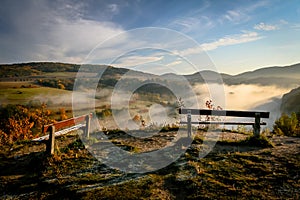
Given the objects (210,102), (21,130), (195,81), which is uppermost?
(195,81)

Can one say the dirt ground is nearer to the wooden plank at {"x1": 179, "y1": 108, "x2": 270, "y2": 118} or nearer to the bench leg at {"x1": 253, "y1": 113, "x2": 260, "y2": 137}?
the bench leg at {"x1": 253, "y1": 113, "x2": 260, "y2": 137}

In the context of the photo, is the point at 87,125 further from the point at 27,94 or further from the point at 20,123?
the point at 27,94

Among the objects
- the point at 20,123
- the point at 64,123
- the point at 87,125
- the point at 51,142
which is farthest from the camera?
the point at 20,123

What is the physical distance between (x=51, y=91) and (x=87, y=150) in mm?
42641

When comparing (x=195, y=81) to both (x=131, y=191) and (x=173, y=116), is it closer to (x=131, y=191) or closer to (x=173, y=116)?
(x=173, y=116)

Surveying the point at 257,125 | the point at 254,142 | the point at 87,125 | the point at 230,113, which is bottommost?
the point at 254,142

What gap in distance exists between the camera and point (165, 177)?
6.29 metres

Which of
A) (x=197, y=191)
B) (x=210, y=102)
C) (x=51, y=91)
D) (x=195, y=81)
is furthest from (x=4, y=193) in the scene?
(x=51, y=91)

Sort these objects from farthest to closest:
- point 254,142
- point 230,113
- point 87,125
A: point 87,125, point 230,113, point 254,142

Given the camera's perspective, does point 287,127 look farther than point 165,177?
Yes

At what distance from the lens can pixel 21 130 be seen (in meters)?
20.6

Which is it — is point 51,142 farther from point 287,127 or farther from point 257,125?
point 287,127

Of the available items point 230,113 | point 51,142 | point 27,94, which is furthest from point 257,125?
point 27,94

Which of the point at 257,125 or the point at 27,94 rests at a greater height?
the point at 27,94
